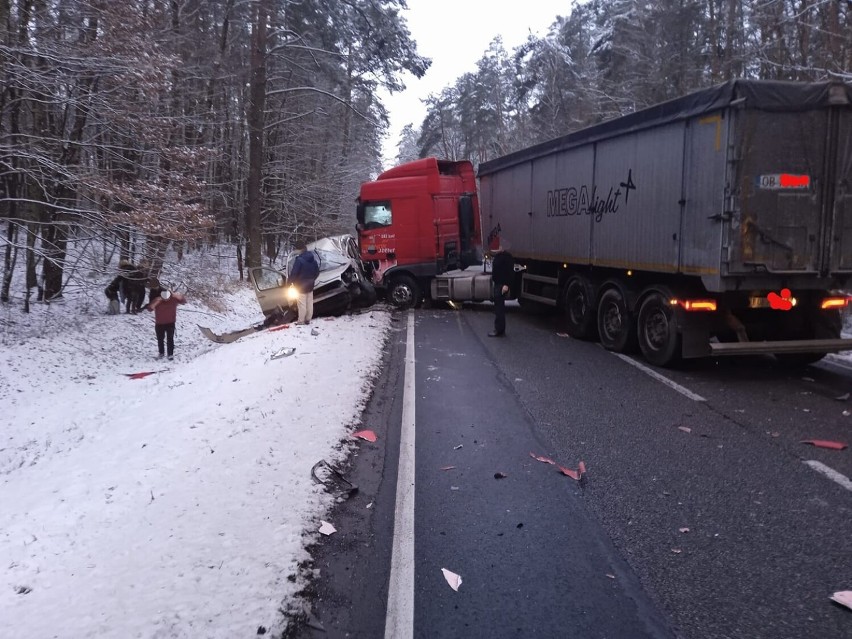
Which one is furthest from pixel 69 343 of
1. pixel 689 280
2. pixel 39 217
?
pixel 689 280

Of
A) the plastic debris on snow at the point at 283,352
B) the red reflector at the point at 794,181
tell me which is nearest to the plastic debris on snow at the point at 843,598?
the red reflector at the point at 794,181

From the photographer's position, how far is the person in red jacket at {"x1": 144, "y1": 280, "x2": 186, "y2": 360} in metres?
12.6

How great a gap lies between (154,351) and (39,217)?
4222 mm

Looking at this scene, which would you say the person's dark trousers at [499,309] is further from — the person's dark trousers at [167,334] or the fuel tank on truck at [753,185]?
the person's dark trousers at [167,334]

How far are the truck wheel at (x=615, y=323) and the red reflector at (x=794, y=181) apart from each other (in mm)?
3069

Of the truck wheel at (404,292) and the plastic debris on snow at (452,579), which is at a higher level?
the truck wheel at (404,292)

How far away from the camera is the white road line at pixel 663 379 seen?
25.6ft

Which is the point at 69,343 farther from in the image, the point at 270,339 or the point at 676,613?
the point at 676,613

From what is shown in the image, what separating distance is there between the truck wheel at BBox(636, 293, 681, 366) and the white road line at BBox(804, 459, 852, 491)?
3.51 metres

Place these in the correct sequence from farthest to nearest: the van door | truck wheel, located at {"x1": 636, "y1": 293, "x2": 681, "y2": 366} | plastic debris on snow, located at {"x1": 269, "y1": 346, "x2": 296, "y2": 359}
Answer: the van door → plastic debris on snow, located at {"x1": 269, "y1": 346, "x2": 296, "y2": 359} → truck wheel, located at {"x1": 636, "y1": 293, "x2": 681, "y2": 366}

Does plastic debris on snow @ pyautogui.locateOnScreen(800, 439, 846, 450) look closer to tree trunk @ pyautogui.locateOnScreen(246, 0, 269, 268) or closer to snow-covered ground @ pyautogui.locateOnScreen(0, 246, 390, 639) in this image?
snow-covered ground @ pyautogui.locateOnScreen(0, 246, 390, 639)

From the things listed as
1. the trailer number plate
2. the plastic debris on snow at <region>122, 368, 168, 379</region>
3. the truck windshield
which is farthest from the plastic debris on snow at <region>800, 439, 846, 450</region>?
the truck windshield

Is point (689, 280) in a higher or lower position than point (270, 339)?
higher

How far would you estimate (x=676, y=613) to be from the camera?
11.1 ft
